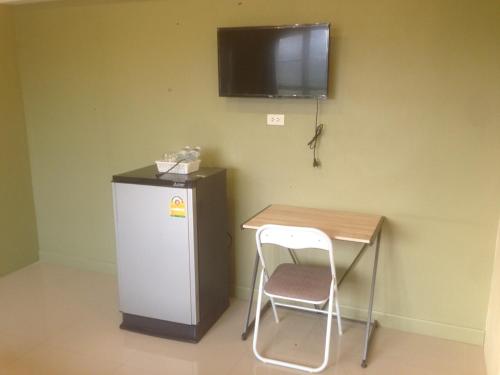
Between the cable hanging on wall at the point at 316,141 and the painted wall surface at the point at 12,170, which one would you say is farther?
the painted wall surface at the point at 12,170

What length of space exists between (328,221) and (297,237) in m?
0.38

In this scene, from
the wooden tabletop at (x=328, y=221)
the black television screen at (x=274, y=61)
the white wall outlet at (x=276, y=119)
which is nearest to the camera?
the wooden tabletop at (x=328, y=221)

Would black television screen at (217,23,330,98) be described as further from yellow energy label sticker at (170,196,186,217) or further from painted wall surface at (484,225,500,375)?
painted wall surface at (484,225,500,375)

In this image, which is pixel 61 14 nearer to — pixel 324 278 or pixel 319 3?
pixel 319 3

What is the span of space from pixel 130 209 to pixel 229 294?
107 cm

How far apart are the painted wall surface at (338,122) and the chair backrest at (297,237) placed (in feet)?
2.10

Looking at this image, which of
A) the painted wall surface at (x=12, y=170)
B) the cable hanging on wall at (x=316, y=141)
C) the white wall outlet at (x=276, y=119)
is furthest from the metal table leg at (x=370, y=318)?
the painted wall surface at (x=12, y=170)

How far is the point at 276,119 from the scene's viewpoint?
3.02 m

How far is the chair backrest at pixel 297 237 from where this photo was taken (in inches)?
93.7

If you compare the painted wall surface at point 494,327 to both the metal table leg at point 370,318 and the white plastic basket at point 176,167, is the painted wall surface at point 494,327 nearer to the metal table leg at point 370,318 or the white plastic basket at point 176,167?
the metal table leg at point 370,318

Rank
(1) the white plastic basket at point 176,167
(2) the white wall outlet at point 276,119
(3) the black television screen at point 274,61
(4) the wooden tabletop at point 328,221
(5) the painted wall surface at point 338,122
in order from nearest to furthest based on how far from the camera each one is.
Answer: (4) the wooden tabletop at point 328,221 → (5) the painted wall surface at point 338,122 → (3) the black television screen at point 274,61 → (1) the white plastic basket at point 176,167 → (2) the white wall outlet at point 276,119

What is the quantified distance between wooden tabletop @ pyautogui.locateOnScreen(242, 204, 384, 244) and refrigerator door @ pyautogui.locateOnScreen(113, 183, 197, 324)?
0.39 meters

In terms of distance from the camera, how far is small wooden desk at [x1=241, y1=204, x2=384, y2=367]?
2508 millimetres

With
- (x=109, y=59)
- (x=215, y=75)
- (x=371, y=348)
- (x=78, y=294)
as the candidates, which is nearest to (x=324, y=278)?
(x=371, y=348)
